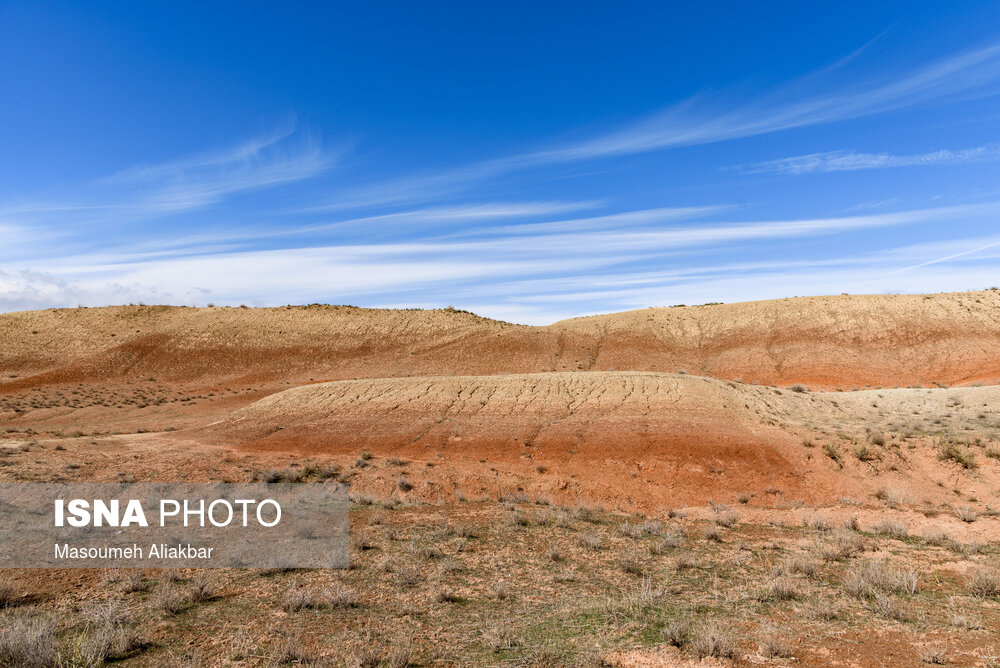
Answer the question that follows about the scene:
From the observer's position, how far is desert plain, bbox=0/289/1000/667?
7.25 m

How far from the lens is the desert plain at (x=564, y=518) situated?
286 inches

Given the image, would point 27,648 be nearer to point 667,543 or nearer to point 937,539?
point 667,543

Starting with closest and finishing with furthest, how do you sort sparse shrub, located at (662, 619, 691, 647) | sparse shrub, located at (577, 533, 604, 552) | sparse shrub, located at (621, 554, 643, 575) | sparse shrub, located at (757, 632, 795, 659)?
sparse shrub, located at (757, 632, 795, 659)
sparse shrub, located at (662, 619, 691, 647)
sparse shrub, located at (621, 554, 643, 575)
sparse shrub, located at (577, 533, 604, 552)

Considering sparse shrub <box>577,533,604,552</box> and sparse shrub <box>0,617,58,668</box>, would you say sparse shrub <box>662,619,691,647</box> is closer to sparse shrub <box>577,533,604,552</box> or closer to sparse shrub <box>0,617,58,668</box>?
sparse shrub <box>577,533,604,552</box>

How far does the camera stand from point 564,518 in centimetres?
1424

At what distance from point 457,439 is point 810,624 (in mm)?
18805

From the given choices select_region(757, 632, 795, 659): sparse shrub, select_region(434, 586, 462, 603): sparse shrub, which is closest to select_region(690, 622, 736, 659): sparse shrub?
select_region(757, 632, 795, 659): sparse shrub

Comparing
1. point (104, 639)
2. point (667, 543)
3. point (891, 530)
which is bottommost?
point (891, 530)

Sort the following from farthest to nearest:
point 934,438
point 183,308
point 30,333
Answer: point 183,308 < point 30,333 < point 934,438

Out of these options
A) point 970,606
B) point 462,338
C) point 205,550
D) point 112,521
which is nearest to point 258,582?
point 205,550

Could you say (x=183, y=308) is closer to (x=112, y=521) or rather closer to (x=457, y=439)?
(x=457, y=439)

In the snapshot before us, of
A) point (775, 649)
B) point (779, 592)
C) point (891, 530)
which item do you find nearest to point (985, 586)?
point (779, 592)

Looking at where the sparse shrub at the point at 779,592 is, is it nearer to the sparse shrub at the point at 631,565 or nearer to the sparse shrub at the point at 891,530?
the sparse shrub at the point at 631,565

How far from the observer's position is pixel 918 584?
30.8ft
